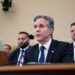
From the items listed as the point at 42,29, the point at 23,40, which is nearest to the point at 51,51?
the point at 42,29

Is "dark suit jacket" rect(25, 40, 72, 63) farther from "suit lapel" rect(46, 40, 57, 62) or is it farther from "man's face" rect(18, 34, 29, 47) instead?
"man's face" rect(18, 34, 29, 47)

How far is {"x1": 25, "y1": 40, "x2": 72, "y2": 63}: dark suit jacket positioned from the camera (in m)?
2.42

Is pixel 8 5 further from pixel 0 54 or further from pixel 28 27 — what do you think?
pixel 0 54

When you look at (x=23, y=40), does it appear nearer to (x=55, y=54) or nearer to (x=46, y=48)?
(x=46, y=48)

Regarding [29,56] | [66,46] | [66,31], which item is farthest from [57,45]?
[66,31]

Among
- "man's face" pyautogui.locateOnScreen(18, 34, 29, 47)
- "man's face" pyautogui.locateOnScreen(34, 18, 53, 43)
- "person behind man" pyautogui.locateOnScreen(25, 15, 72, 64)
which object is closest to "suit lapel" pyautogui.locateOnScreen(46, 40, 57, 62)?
"person behind man" pyautogui.locateOnScreen(25, 15, 72, 64)

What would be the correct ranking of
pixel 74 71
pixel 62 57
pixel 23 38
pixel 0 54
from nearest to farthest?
pixel 74 71, pixel 0 54, pixel 62 57, pixel 23 38

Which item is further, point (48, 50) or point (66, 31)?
point (66, 31)

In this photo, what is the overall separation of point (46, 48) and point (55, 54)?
154 millimetres

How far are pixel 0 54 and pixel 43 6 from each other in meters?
5.37

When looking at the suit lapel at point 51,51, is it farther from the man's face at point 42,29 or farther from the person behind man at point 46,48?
the man's face at point 42,29

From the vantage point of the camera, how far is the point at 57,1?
6.92m

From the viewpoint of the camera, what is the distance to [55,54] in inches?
96.7

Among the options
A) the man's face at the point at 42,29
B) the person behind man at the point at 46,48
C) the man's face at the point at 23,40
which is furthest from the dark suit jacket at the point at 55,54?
the man's face at the point at 23,40
